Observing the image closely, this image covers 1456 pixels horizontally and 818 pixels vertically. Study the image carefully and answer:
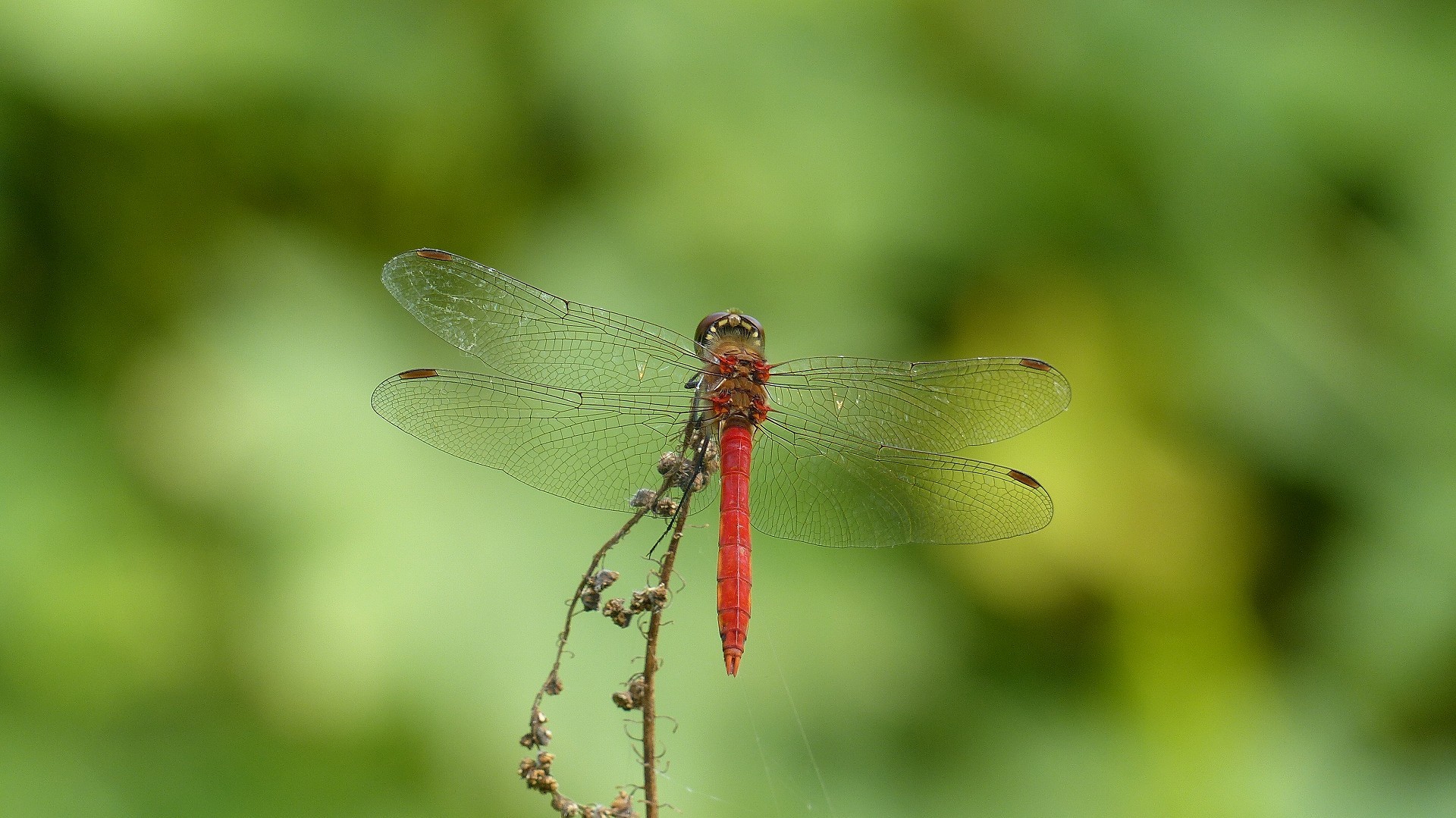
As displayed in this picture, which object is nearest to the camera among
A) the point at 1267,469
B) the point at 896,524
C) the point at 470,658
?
the point at 896,524

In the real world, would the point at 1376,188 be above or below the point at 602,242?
above

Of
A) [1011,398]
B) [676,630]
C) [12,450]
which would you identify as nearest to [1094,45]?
[1011,398]

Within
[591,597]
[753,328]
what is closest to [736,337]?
[753,328]

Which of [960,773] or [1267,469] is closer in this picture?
[960,773]

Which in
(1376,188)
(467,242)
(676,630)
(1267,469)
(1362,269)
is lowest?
(676,630)

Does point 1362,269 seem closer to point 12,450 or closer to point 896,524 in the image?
point 896,524

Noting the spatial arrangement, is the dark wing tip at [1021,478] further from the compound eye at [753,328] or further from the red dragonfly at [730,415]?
the compound eye at [753,328]

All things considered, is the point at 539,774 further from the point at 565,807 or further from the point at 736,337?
the point at 736,337

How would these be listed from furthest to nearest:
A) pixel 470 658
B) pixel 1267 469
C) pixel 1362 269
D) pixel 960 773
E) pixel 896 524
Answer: pixel 1362 269, pixel 1267 469, pixel 960 773, pixel 470 658, pixel 896 524
